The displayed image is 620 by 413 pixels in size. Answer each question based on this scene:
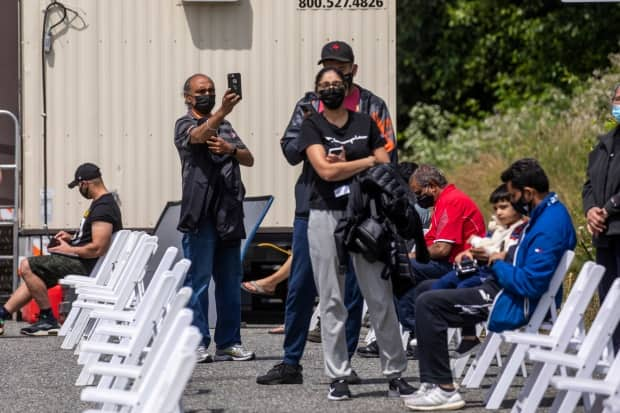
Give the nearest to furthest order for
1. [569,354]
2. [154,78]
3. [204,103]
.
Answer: [569,354] → [204,103] → [154,78]

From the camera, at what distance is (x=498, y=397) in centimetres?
769

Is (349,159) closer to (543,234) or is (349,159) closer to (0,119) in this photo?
(543,234)

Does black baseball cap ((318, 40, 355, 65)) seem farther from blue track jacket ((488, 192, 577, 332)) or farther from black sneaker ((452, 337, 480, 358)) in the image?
black sneaker ((452, 337, 480, 358))

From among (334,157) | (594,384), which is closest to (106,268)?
(334,157)

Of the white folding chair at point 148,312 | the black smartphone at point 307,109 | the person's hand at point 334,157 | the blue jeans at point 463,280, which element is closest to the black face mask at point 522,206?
the blue jeans at point 463,280

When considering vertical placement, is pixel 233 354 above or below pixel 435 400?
below

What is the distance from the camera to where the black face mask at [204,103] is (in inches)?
388

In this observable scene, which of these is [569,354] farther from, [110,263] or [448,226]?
[110,263]

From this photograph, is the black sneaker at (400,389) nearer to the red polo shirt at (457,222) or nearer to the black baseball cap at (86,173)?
the red polo shirt at (457,222)

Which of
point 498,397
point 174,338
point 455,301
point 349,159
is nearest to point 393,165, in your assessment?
point 349,159

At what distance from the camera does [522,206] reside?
775 centimetres

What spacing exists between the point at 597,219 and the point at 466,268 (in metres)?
1.08

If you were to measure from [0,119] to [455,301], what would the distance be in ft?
25.3

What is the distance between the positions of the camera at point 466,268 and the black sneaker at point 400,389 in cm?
108
